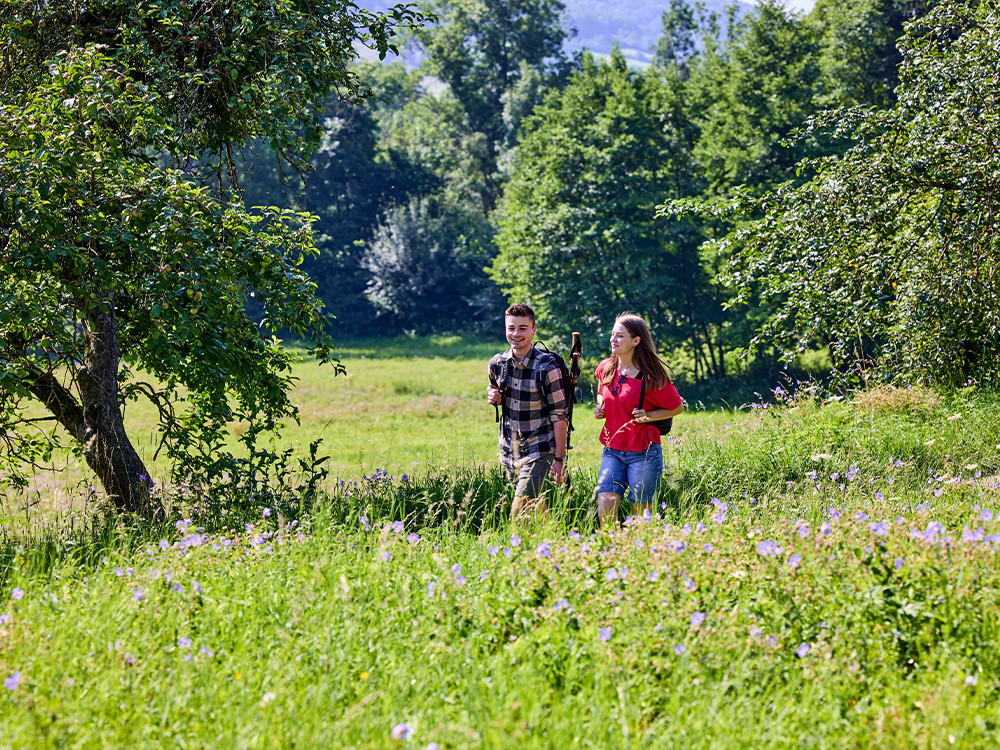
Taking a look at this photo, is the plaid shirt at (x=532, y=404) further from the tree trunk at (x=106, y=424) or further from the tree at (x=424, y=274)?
the tree at (x=424, y=274)

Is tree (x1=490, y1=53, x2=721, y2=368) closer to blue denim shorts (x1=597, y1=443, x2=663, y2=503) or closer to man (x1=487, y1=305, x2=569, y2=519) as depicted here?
man (x1=487, y1=305, x2=569, y2=519)

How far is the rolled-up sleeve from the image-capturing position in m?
6.01

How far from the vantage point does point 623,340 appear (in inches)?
233

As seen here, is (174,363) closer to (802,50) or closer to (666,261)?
(666,261)

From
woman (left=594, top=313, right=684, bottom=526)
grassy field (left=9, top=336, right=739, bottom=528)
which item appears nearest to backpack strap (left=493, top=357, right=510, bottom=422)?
woman (left=594, top=313, right=684, bottom=526)

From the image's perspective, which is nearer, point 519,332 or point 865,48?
point 519,332

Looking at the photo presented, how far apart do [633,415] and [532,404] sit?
79 cm

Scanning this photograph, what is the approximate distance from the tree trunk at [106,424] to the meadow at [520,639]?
7.10 ft

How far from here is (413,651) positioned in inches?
134

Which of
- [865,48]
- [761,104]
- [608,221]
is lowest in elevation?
[608,221]

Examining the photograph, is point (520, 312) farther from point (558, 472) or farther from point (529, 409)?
point (558, 472)

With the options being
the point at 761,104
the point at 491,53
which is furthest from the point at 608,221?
the point at 491,53

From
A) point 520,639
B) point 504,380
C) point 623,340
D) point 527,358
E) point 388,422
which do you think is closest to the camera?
point 520,639

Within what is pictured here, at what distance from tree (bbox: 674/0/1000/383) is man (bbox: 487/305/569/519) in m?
5.46
